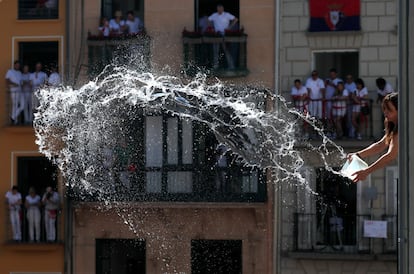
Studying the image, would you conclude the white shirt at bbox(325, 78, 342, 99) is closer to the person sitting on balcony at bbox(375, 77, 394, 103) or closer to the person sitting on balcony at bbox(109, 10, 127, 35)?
the person sitting on balcony at bbox(375, 77, 394, 103)

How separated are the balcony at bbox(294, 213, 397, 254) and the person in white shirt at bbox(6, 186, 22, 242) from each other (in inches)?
282

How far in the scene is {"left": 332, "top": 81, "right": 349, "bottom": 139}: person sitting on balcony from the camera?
1111 inches

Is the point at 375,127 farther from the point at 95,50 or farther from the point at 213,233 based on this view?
the point at 95,50

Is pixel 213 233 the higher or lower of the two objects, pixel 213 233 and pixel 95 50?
the lower

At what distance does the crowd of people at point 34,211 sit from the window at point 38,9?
4.55m

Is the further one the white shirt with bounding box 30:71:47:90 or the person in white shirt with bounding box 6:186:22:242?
the person in white shirt with bounding box 6:186:22:242

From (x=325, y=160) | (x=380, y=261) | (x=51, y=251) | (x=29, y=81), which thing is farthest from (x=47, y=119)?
(x=380, y=261)

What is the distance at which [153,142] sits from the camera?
1160 inches

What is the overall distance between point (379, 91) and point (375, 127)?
91 centimetres

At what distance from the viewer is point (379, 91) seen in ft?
92.3

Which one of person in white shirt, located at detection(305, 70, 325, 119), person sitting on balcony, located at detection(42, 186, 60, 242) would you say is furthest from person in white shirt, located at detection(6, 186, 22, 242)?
person in white shirt, located at detection(305, 70, 325, 119)

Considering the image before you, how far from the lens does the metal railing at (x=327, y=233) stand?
Result: 28516mm

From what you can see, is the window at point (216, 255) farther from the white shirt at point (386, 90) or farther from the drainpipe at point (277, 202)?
the white shirt at point (386, 90)

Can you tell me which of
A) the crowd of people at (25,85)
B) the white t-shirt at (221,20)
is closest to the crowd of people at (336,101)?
the white t-shirt at (221,20)
